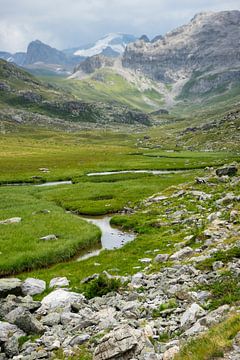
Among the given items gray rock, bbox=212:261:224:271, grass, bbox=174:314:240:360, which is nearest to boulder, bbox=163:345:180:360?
grass, bbox=174:314:240:360

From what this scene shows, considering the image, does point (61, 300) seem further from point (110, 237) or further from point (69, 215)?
point (69, 215)

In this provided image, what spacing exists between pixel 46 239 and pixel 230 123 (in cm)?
16536

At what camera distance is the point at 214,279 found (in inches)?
809

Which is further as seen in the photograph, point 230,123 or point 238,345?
point 230,123

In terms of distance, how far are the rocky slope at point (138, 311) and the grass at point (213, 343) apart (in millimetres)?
91

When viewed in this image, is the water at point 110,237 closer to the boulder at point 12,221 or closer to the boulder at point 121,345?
the boulder at point 12,221

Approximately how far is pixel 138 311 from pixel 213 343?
272 inches

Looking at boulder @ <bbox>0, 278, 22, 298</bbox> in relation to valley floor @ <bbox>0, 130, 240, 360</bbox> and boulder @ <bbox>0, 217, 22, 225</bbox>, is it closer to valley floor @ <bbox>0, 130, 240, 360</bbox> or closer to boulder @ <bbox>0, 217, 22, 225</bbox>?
valley floor @ <bbox>0, 130, 240, 360</bbox>

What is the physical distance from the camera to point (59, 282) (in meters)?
27.8

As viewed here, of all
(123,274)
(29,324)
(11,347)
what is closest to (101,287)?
(123,274)

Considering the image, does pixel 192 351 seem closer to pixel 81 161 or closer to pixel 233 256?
pixel 233 256

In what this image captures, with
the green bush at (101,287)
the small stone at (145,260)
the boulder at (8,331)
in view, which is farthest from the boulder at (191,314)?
the small stone at (145,260)

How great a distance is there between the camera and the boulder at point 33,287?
2576cm

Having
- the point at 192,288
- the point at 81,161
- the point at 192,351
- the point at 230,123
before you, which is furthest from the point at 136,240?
the point at 230,123
